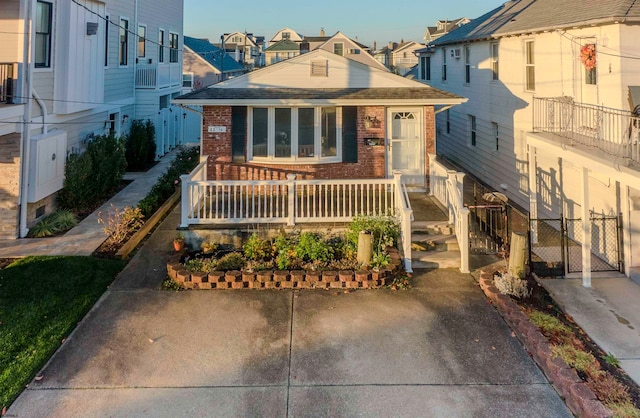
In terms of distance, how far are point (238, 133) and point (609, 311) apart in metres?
9.01

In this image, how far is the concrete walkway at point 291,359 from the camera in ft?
15.2

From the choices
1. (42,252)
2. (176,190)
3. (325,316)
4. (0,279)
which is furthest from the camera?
(176,190)

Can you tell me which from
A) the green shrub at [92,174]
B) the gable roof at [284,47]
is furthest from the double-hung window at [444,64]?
the gable roof at [284,47]

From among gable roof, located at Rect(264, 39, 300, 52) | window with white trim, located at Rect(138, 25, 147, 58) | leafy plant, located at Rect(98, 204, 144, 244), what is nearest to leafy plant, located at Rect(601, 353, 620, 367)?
leafy plant, located at Rect(98, 204, 144, 244)

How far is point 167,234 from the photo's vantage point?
395 inches

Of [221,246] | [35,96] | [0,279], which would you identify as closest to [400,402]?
[221,246]

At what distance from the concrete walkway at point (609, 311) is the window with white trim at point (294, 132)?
631cm

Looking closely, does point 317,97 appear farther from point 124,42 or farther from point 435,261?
point 124,42

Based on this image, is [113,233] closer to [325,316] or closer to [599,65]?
[325,316]

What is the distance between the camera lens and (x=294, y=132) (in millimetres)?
11680

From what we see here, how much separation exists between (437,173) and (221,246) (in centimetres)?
570

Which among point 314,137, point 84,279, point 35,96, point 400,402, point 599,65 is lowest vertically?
point 400,402

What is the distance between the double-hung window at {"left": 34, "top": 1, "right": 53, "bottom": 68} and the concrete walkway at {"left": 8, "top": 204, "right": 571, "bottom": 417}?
21.5 feet

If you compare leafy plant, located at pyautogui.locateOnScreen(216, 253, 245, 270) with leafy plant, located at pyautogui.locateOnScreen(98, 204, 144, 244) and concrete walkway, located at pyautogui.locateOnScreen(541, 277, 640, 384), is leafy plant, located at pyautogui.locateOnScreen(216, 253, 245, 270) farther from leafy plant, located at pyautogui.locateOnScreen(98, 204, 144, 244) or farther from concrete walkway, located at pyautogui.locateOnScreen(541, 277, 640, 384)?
concrete walkway, located at pyautogui.locateOnScreen(541, 277, 640, 384)
